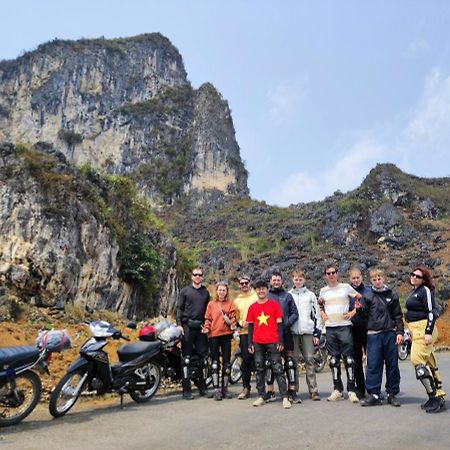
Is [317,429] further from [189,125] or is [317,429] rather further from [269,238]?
[189,125]

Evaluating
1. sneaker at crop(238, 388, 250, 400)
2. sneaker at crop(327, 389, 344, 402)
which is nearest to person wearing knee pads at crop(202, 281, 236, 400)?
sneaker at crop(238, 388, 250, 400)

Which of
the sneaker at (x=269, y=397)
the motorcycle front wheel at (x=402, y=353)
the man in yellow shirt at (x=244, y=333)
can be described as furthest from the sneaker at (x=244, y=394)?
the motorcycle front wheel at (x=402, y=353)

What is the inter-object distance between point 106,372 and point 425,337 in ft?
12.6

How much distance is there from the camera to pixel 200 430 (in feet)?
16.4

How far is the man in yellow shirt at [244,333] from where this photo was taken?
23.0 feet

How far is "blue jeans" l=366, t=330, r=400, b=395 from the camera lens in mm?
6176

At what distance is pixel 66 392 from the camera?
5766 mm

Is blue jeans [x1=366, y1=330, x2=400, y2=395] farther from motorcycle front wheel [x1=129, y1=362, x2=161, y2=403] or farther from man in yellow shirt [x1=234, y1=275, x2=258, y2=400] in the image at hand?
motorcycle front wheel [x1=129, y1=362, x2=161, y2=403]

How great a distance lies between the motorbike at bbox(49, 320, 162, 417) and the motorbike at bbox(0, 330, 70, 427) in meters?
0.28

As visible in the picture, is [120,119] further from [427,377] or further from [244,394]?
[427,377]

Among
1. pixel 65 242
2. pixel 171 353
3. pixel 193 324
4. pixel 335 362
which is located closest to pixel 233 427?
pixel 335 362

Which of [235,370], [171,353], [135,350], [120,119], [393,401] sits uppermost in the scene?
[120,119]

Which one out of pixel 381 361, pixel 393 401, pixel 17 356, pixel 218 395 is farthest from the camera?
→ pixel 218 395

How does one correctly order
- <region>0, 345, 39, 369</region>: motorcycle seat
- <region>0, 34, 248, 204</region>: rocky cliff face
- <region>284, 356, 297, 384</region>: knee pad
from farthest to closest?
1. <region>0, 34, 248, 204</region>: rocky cliff face
2. <region>284, 356, 297, 384</region>: knee pad
3. <region>0, 345, 39, 369</region>: motorcycle seat
